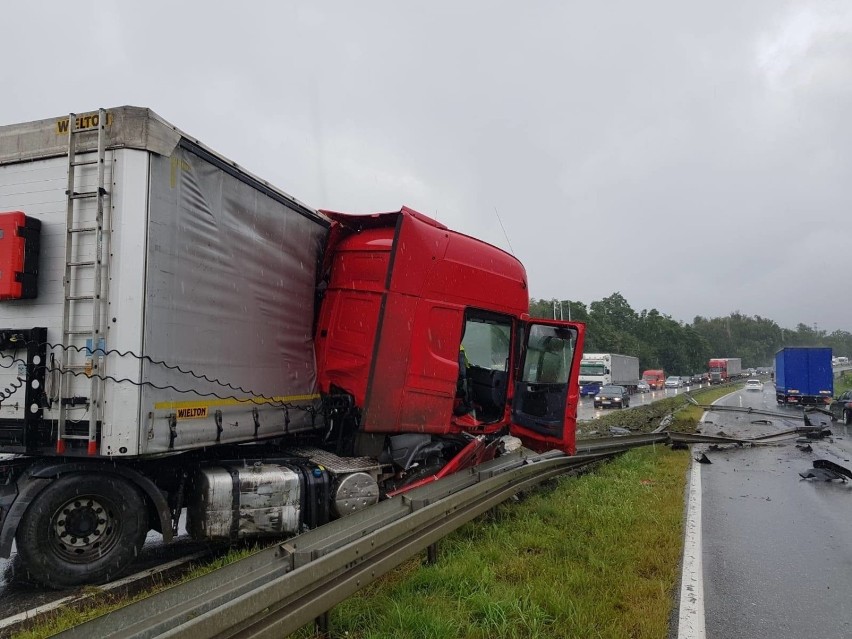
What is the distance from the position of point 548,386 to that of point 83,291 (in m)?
4.89

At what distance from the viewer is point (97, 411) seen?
384 centimetres

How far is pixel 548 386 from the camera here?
6.84m

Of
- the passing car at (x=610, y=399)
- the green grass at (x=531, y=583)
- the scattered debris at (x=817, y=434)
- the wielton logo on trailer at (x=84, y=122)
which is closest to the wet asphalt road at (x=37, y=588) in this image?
the green grass at (x=531, y=583)

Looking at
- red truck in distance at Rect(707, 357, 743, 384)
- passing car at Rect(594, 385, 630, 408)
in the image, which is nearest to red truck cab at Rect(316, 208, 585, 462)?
passing car at Rect(594, 385, 630, 408)

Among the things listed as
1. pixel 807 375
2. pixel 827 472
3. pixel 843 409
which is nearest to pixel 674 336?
pixel 807 375

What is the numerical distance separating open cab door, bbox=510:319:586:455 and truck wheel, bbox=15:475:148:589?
432cm

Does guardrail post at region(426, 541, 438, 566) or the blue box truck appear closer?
guardrail post at region(426, 541, 438, 566)

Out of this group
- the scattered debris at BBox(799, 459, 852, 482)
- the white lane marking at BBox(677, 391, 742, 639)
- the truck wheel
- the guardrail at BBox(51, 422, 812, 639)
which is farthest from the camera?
the scattered debris at BBox(799, 459, 852, 482)

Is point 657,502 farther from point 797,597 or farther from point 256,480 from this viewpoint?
point 256,480

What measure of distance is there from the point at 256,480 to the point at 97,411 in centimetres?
136

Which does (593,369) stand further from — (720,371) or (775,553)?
(720,371)

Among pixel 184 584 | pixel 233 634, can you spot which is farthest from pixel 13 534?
pixel 233 634

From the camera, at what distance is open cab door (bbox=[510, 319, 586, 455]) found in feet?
21.9

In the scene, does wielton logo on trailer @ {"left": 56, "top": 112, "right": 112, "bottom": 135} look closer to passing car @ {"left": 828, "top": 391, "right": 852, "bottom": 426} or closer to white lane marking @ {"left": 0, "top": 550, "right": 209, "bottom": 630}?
white lane marking @ {"left": 0, "top": 550, "right": 209, "bottom": 630}
